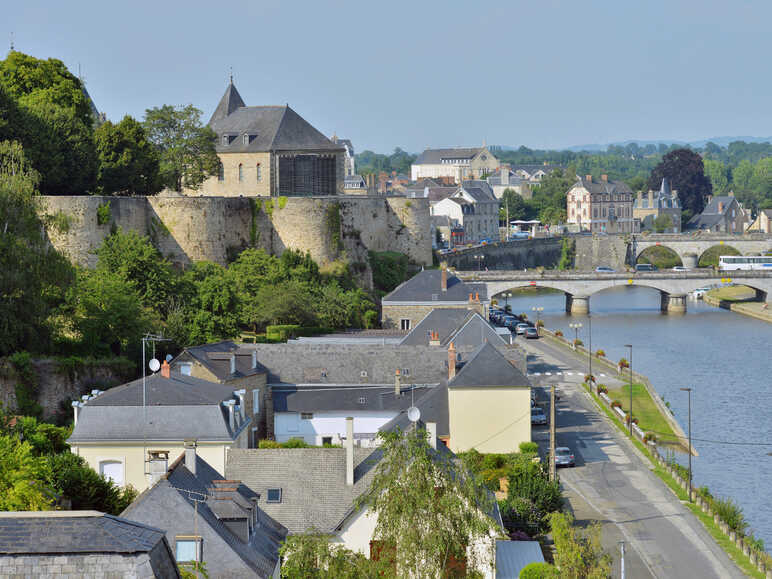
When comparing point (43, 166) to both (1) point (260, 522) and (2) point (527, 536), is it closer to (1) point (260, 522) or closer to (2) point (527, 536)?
(2) point (527, 536)

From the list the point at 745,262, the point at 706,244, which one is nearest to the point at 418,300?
the point at 745,262

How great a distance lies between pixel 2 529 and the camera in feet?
28.2

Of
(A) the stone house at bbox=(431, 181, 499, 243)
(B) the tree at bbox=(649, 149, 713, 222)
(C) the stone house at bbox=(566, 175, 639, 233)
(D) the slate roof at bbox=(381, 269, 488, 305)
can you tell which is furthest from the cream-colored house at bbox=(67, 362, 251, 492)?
(B) the tree at bbox=(649, 149, 713, 222)

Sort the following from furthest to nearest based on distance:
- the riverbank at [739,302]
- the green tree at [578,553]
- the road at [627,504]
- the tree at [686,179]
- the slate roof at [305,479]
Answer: the tree at [686,179] → the riverbank at [739,302] → the road at [627,504] → the green tree at [578,553] → the slate roof at [305,479]

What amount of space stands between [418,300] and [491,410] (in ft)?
56.8

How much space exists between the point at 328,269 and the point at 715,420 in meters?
15.5

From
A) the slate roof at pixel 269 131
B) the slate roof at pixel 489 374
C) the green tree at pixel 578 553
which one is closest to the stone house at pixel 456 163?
the slate roof at pixel 269 131

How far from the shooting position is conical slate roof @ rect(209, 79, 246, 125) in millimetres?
53688

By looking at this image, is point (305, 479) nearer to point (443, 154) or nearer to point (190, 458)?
point (190, 458)

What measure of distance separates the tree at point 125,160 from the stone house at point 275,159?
13.2ft

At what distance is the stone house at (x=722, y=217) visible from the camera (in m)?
112

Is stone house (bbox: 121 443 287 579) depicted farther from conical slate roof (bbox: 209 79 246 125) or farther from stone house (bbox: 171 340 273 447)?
conical slate roof (bbox: 209 79 246 125)

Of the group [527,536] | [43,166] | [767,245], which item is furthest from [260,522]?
[767,245]

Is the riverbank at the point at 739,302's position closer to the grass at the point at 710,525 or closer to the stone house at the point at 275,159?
the stone house at the point at 275,159
